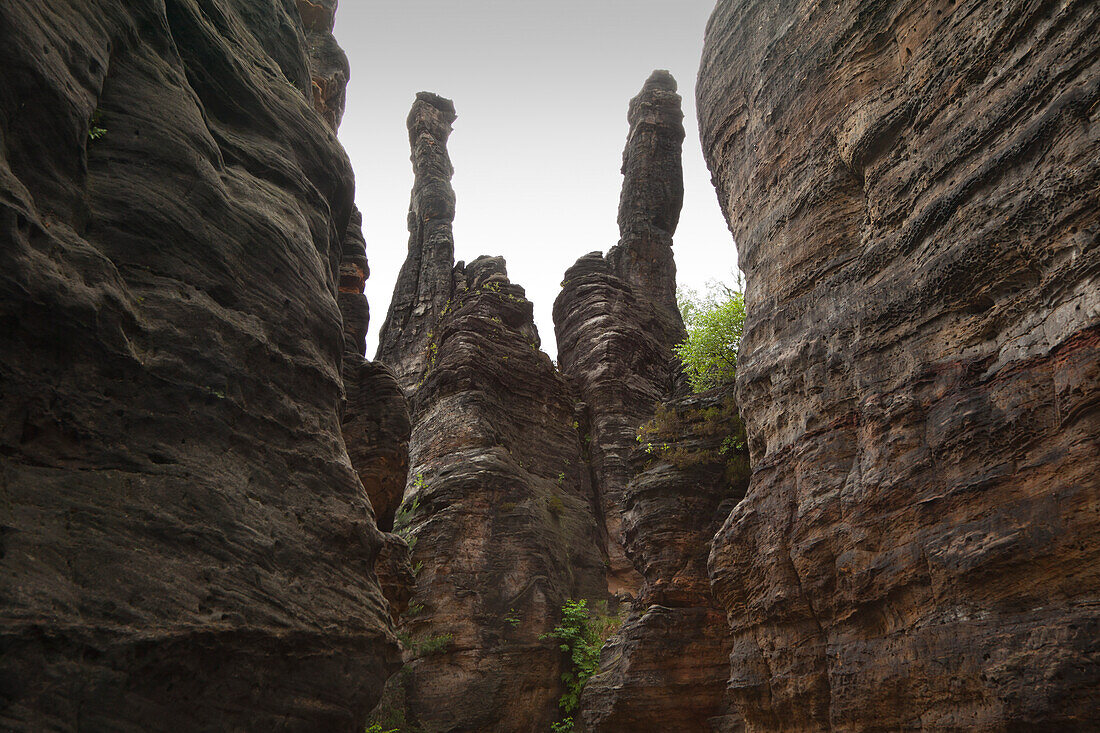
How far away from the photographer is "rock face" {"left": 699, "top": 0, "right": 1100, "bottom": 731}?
8516mm

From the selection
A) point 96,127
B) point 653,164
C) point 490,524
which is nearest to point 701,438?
point 490,524

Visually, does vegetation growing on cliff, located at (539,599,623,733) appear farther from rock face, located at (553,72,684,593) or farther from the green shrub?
the green shrub

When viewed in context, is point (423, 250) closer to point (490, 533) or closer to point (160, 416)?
point (490, 533)

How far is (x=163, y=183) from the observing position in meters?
9.39

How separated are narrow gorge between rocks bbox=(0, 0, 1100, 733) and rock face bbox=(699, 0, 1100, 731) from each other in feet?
0.16

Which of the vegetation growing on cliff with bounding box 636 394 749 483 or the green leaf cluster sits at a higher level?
the green leaf cluster

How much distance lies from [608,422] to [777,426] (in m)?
16.9

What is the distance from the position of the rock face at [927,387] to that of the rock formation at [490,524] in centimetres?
1082

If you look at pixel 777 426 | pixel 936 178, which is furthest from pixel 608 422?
pixel 936 178

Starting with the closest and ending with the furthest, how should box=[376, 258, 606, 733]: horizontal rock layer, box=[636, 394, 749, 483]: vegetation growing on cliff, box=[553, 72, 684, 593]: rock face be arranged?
1. box=[636, 394, 749, 483]: vegetation growing on cliff
2. box=[376, 258, 606, 733]: horizontal rock layer
3. box=[553, 72, 684, 593]: rock face

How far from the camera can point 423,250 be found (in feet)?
134

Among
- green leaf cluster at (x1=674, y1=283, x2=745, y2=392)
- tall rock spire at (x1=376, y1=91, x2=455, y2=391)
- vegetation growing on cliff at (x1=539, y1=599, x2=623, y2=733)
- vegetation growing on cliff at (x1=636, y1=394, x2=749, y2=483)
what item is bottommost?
vegetation growing on cliff at (x1=539, y1=599, x2=623, y2=733)

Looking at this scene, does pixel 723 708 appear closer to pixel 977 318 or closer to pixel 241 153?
pixel 977 318

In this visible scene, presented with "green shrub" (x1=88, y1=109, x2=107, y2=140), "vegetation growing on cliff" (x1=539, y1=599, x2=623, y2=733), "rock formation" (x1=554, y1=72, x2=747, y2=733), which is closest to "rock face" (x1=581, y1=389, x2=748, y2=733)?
"rock formation" (x1=554, y1=72, x2=747, y2=733)
